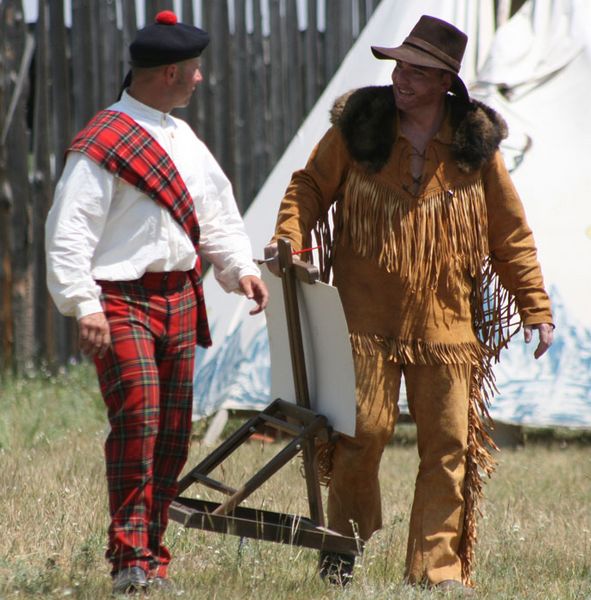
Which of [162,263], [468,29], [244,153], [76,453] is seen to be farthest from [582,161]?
[162,263]

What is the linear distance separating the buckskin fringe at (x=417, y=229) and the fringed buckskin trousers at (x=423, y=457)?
0.97ft

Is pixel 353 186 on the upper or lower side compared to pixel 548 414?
upper

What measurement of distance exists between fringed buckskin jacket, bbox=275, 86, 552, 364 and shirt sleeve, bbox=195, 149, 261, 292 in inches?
12.5

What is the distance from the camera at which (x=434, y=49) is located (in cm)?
408

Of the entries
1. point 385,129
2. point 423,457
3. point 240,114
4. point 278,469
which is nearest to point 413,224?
point 385,129

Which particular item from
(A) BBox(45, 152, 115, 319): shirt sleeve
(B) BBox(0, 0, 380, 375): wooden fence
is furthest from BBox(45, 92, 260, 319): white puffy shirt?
(B) BBox(0, 0, 380, 375): wooden fence

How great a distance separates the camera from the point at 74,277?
3420 mm

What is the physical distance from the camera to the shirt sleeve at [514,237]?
418cm

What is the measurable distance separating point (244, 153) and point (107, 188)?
184 inches

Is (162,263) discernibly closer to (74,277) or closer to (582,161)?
(74,277)

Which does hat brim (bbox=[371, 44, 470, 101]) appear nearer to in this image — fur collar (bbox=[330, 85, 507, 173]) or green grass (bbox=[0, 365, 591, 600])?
fur collar (bbox=[330, 85, 507, 173])

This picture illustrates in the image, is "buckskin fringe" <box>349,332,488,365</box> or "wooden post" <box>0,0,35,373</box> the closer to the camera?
"buckskin fringe" <box>349,332,488,365</box>

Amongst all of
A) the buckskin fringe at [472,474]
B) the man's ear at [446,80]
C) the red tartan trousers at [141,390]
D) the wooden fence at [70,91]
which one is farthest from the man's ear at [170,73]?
the wooden fence at [70,91]

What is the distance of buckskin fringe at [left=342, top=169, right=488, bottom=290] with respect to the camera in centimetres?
409
